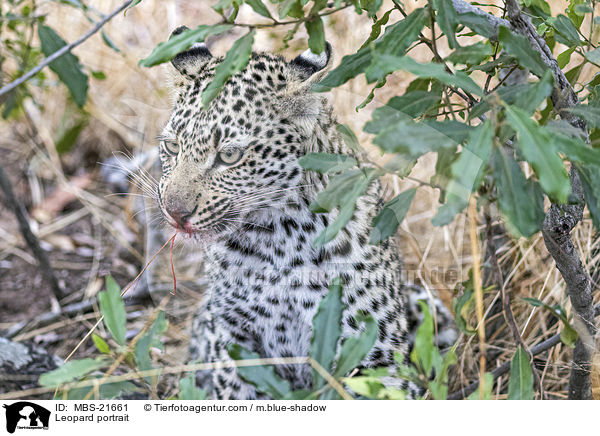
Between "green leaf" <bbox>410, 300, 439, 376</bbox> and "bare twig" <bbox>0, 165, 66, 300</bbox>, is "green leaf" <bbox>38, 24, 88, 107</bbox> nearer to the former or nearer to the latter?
"bare twig" <bbox>0, 165, 66, 300</bbox>

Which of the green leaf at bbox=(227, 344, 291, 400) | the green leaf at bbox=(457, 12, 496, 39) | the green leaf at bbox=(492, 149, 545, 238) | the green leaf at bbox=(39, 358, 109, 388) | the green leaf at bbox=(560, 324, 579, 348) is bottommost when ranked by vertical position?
the green leaf at bbox=(227, 344, 291, 400)

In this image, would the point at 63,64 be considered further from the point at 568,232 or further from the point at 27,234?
the point at 568,232

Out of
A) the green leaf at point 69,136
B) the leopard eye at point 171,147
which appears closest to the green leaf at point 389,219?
the leopard eye at point 171,147

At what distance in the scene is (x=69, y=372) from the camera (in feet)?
4.39

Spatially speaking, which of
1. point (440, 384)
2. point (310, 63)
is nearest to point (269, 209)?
point (310, 63)

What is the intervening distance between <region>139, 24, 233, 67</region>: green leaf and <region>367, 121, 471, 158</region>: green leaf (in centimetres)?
46

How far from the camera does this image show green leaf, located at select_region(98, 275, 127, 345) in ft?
4.64

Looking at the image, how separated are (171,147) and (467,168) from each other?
133cm

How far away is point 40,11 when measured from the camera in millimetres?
4762

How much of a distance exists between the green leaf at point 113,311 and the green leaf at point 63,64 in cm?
97

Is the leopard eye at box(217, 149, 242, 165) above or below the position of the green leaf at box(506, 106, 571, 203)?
above

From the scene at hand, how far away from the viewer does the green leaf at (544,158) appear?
1.09m

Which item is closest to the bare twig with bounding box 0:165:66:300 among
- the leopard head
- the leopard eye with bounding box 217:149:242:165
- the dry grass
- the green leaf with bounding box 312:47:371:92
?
the dry grass

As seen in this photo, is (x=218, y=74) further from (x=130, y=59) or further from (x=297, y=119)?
(x=130, y=59)
